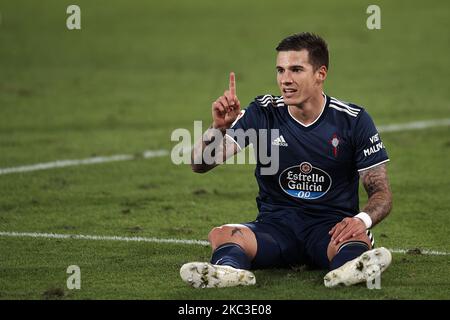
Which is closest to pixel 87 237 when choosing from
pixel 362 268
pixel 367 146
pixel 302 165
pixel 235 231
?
pixel 235 231

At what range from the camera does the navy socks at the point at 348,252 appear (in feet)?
23.9

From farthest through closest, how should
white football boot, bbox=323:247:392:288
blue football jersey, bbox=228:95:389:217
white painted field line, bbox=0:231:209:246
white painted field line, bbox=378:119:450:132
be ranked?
1. white painted field line, bbox=378:119:450:132
2. white painted field line, bbox=0:231:209:246
3. blue football jersey, bbox=228:95:389:217
4. white football boot, bbox=323:247:392:288

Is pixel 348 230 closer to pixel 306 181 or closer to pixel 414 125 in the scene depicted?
pixel 306 181

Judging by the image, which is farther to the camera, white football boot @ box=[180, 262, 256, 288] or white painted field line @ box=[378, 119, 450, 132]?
white painted field line @ box=[378, 119, 450, 132]

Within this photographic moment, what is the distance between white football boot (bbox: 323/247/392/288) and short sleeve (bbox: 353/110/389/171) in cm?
88

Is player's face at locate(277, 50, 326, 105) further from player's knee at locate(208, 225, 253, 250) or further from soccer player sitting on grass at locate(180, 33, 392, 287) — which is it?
player's knee at locate(208, 225, 253, 250)

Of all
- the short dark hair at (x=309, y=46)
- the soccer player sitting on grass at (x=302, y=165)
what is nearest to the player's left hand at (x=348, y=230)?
the soccer player sitting on grass at (x=302, y=165)

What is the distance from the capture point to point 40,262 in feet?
26.4

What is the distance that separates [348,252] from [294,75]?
1.33 m

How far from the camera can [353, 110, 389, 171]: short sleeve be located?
7.73m

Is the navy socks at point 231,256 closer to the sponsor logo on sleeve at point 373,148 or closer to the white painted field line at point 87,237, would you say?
the sponsor logo on sleeve at point 373,148

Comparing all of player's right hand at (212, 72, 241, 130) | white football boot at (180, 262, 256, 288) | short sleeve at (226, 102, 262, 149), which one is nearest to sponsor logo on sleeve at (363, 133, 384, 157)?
short sleeve at (226, 102, 262, 149)
